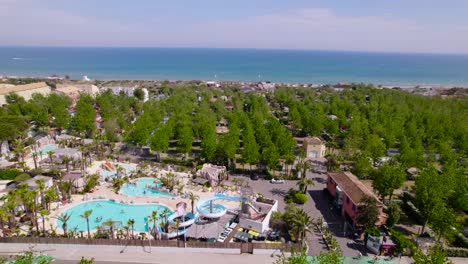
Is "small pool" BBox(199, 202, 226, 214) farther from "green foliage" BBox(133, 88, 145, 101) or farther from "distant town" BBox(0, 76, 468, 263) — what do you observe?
"green foliage" BBox(133, 88, 145, 101)

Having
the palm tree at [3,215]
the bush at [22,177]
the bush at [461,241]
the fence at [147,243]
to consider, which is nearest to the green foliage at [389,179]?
the bush at [461,241]

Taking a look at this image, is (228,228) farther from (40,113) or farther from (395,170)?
(40,113)

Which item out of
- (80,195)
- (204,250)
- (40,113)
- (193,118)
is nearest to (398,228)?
A: (204,250)

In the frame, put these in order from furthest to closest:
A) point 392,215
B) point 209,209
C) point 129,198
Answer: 1. point 129,198
2. point 209,209
3. point 392,215

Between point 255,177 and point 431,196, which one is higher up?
point 431,196

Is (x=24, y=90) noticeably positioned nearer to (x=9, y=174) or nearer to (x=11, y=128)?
(x=11, y=128)

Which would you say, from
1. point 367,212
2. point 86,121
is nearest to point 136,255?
point 367,212
